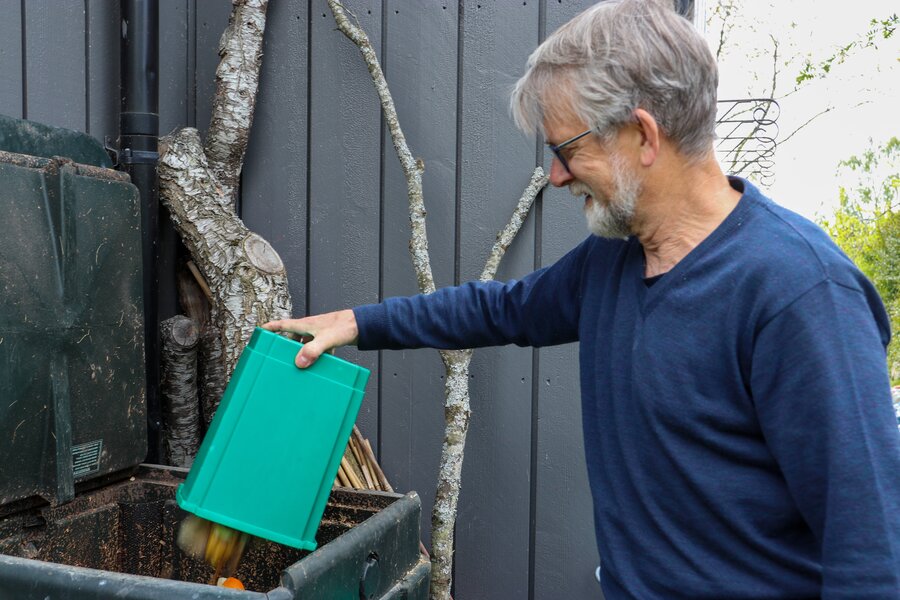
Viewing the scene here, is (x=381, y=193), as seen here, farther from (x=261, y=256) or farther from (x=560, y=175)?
(x=560, y=175)

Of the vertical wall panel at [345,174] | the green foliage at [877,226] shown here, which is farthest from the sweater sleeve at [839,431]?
the green foliage at [877,226]

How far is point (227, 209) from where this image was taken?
2.40 metres

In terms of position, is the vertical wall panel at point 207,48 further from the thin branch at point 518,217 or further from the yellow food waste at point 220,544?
the yellow food waste at point 220,544

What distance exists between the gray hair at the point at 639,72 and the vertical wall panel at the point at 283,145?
155cm

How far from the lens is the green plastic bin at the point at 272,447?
1.43 m

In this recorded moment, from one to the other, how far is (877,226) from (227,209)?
10347 millimetres

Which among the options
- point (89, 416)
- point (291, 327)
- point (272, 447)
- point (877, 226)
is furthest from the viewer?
point (877, 226)

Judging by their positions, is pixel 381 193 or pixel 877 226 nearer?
pixel 381 193

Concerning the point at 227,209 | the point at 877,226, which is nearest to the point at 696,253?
the point at 227,209

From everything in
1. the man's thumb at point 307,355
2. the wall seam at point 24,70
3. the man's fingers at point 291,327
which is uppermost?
the wall seam at point 24,70

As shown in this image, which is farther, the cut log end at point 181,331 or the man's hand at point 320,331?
the cut log end at point 181,331

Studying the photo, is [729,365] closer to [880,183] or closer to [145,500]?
[145,500]

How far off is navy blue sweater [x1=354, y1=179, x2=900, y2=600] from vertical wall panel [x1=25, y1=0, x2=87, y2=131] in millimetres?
1585

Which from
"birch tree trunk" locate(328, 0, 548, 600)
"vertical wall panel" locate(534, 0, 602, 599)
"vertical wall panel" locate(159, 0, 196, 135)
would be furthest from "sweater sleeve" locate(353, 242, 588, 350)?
"vertical wall panel" locate(159, 0, 196, 135)
